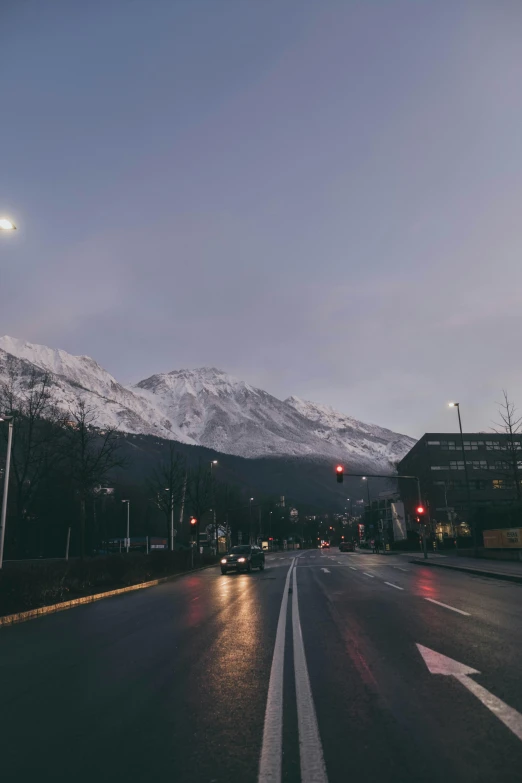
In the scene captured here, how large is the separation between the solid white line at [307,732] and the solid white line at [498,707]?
5.63 feet

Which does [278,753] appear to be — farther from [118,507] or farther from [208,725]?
[118,507]

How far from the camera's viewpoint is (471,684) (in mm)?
6020

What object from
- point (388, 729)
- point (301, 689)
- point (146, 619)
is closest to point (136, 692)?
point (301, 689)

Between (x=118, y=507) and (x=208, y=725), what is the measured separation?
11898 cm

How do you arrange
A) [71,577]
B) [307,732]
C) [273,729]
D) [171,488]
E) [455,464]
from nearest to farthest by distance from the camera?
[307,732] < [273,729] < [71,577] < [171,488] < [455,464]

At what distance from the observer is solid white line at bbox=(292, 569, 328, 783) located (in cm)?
389

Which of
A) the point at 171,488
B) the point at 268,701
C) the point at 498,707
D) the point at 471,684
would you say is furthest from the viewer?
the point at 171,488

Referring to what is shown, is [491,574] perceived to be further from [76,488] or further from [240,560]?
[76,488]

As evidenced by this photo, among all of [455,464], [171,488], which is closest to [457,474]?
[455,464]

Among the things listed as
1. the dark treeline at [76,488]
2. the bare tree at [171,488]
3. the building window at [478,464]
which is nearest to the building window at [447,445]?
the building window at [478,464]

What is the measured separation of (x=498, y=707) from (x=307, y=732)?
78.3 inches

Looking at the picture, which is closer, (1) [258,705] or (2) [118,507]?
(1) [258,705]

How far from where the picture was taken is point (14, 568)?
52.0 ft

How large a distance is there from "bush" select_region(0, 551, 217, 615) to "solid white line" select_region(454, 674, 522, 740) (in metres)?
12.6
